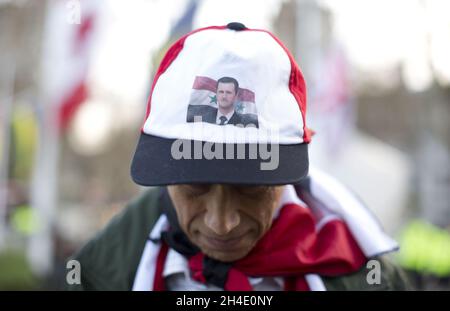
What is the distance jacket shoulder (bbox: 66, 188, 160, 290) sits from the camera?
2.04 meters

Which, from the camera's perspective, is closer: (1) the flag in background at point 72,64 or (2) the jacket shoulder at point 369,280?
(2) the jacket shoulder at point 369,280

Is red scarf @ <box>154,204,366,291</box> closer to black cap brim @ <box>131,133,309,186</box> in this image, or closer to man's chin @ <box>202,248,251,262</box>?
man's chin @ <box>202,248,251,262</box>

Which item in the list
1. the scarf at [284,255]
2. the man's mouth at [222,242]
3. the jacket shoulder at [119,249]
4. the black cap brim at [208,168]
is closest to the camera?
the black cap brim at [208,168]

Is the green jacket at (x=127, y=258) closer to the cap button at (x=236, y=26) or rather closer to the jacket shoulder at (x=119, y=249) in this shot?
the jacket shoulder at (x=119, y=249)

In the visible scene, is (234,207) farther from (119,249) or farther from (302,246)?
(119,249)

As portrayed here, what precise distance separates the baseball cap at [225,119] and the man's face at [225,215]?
→ 0.30 feet

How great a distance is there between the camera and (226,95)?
167 centimetres

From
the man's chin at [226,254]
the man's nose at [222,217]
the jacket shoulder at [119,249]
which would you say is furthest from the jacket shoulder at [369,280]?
the jacket shoulder at [119,249]

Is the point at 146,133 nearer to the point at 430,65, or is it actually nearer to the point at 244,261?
the point at 244,261

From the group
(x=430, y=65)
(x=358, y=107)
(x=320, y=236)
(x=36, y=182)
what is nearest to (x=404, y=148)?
(x=358, y=107)

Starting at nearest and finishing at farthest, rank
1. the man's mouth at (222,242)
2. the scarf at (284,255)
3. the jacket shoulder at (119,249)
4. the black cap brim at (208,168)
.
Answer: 1. the black cap brim at (208,168)
2. the man's mouth at (222,242)
3. the scarf at (284,255)
4. the jacket shoulder at (119,249)

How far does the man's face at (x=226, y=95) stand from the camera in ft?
5.46

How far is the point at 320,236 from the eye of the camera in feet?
6.73

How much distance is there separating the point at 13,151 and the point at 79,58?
4.57 meters
